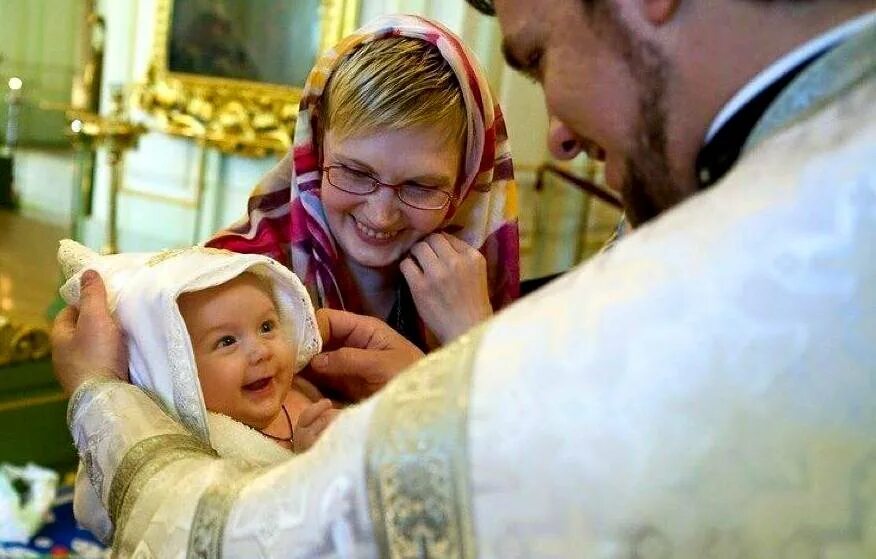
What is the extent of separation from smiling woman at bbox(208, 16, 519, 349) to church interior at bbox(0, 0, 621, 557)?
117 cm

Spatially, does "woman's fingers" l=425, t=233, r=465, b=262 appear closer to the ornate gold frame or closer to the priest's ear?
the priest's ear

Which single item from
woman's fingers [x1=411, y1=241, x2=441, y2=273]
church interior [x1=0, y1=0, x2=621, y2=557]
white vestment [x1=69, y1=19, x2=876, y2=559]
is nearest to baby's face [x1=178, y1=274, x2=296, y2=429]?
woman's fingers [x1=411, y1=241, x2=441, y2=273]

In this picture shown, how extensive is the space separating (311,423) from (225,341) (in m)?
0.16

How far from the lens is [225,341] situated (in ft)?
3.95

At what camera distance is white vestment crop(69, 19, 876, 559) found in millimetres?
541

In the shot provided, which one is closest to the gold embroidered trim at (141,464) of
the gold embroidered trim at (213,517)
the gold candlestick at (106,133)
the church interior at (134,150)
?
the gold embroidered trim at (213,517)

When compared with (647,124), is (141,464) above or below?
below

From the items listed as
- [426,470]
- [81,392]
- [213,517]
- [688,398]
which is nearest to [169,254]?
[81,392]

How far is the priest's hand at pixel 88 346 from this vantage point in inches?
41.6

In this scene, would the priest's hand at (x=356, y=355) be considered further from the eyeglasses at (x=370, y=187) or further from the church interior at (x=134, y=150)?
the church interior at (x=134, y=150)

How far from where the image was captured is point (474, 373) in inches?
23.7

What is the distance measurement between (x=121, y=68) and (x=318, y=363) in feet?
10.8

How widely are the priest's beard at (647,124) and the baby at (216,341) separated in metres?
0.55

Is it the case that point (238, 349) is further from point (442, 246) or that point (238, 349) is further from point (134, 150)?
point (134, 150)
